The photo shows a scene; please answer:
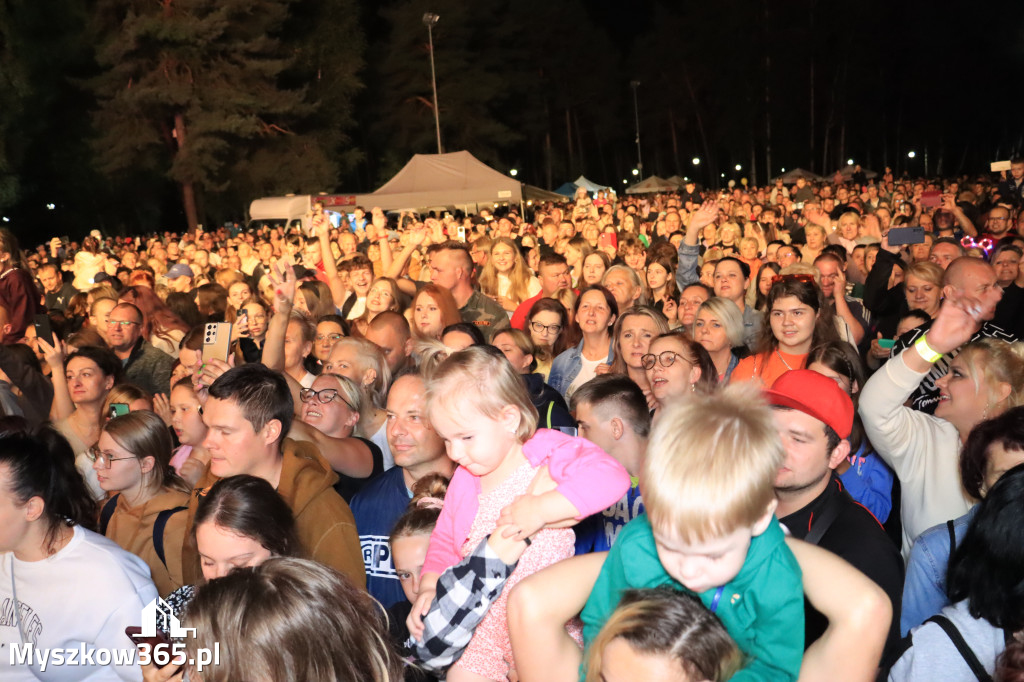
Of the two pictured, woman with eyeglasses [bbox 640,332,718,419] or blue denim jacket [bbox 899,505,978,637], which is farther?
woman with eyeglasses [bbox 640,332,718,419]

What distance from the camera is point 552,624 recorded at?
6.40 ft

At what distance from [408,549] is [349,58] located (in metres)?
43.3

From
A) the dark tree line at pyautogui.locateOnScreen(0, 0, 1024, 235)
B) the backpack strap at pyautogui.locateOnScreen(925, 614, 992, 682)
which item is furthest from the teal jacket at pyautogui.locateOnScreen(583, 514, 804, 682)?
the dark tree line at pyautogui.locateOnScreen(0, 0, 1024, 235)

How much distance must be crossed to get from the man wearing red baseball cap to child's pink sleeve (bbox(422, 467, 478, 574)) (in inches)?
38.0

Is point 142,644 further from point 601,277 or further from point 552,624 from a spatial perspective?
point 601,277

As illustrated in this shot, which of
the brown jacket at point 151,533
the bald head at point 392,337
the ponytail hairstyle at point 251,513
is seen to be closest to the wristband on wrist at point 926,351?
the ponytail hairstyle at point 251,513

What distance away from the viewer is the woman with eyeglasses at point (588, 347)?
5859 mm

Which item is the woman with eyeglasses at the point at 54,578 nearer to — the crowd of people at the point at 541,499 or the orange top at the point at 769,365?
the crowd of people at the point at 541,499

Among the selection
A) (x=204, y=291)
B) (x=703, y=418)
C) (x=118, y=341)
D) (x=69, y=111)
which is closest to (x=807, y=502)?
(x=703, y=418)

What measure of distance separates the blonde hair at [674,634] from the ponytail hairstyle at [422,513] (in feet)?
4.12

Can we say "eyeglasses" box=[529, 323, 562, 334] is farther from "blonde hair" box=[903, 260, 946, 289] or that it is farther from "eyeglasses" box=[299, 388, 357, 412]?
"blonde hair" box=[903, 260, 946, 289]

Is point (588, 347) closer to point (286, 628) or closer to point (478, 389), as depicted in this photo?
point (478, 389)

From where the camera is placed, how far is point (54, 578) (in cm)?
296

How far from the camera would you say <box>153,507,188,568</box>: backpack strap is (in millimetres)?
3627
